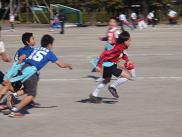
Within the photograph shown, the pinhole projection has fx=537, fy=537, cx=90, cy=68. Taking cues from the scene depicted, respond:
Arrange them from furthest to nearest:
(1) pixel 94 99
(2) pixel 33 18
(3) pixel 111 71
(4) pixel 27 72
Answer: (2) pixel 33 18
(1) pixel 94 99
(3) pixel 111 71
(4) pixel 27 72

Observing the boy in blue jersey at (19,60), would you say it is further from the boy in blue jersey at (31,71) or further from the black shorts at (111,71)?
the black shorts at (111,71)

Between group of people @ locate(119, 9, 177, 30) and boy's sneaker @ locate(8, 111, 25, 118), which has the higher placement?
boy's sneaker @ locate(8, 111, 25, 118)

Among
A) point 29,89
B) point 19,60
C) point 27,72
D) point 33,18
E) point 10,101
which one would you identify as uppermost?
point 19,60

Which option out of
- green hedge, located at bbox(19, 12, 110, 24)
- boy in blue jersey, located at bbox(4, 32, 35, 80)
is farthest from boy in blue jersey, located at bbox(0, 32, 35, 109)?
green hedge, located at bbox(19, 12, 110, 24)

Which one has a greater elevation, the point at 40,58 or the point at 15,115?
the point at 40,58

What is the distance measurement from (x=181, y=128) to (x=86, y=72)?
7400mm

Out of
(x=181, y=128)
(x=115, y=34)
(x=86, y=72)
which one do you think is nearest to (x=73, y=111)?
(x=181, y=128)

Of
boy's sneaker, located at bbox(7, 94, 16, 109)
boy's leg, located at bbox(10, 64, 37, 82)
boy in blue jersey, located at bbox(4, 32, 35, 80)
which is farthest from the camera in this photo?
boy's sneaker, located at bbox(7, 94, 16, 109)

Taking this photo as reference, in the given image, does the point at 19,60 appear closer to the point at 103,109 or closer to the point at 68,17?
the point at 103,109

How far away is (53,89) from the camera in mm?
12016

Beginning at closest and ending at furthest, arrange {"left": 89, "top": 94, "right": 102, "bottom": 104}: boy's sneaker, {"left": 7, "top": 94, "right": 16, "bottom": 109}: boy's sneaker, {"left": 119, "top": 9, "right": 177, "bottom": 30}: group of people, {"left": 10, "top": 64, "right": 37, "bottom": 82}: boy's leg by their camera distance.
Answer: {"left": 10, "top": 64, "right": 37, "bottom": 82}: boy's leg → {"left": 7, "top": 94, "right": 16, "bottom": 109}: boy's sneaker → {"left": 89, "top": 94, "right": 102, "bottom": 104}: boy's sneaker → {"left": 119, "top": 9, "right": 177, "bottom": 30}: group of people

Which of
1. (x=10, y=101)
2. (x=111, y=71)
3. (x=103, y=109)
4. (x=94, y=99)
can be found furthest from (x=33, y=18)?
(x=10, y=101)

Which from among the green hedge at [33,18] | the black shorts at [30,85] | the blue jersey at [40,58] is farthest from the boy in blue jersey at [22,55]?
the green hedge at [33,18]

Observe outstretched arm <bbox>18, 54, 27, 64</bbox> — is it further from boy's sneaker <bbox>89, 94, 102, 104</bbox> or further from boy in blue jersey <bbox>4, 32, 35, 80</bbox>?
boy's sneaker <bbox>89, 94, 102, 104</bbox>
